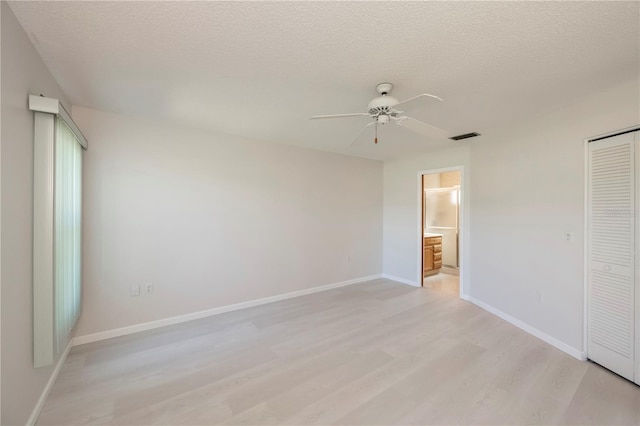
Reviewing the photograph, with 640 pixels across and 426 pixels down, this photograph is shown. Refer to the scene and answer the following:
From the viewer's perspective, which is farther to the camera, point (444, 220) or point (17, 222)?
point (444, 220)

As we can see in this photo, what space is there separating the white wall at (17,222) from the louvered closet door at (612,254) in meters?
4.17

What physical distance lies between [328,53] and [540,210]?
2787mm

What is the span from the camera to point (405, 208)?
4.90 meters

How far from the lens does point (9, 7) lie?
136 centimetres

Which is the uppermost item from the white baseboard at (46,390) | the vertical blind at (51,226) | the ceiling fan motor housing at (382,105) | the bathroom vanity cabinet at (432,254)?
the ceiling fan motor housing at (382,105)

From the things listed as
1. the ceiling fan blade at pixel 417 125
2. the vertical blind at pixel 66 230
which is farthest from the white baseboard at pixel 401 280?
the vertical blind at pixel 66 230

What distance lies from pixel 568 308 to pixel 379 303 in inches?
81.0

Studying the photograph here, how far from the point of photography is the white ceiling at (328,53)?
138cm

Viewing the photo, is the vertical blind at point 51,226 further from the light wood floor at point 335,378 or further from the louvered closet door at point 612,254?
the louvered closet door at point 612,254

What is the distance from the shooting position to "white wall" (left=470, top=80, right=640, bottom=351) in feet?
7.95

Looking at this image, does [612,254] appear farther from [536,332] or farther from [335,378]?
[335,378]

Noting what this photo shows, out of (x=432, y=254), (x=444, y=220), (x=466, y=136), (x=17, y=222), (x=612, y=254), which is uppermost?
(x=466, y=136)

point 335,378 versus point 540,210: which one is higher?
point 540,210

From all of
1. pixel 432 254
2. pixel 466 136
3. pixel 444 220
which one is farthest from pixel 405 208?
pixel 444 220
